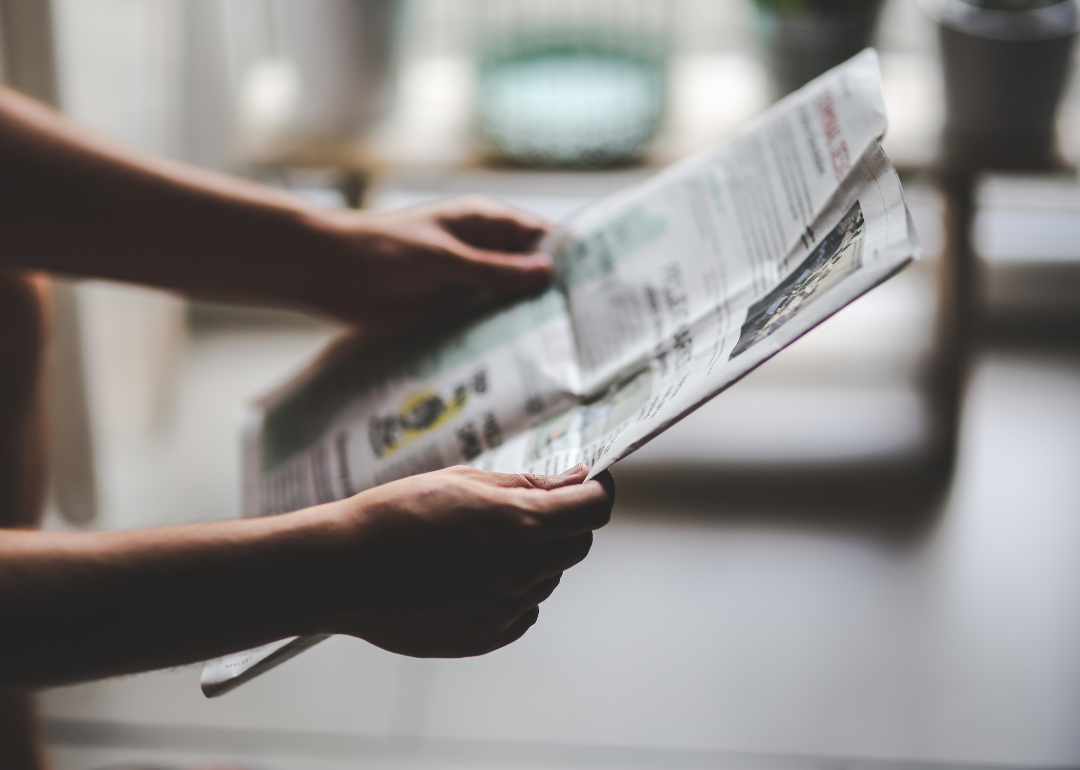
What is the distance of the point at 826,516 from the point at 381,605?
26.8 inches

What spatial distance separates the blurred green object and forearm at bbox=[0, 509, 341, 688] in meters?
0.63

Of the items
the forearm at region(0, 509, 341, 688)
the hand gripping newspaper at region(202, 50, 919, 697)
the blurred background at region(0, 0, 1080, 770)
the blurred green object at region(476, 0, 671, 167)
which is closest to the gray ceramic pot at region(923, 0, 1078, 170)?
the blurred background at region(0, 0, 1080, 770)

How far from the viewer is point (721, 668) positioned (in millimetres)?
831

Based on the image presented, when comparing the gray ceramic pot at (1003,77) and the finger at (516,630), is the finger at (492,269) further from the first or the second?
the gray ceramic pot at (1003,77)

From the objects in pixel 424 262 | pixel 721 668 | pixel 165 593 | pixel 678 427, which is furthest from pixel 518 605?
pixel 678 427

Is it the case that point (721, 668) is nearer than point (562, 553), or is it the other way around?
point (562, 553)

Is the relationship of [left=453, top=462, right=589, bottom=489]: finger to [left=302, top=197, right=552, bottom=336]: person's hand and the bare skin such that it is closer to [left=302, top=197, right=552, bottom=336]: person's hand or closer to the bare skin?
the bare skin

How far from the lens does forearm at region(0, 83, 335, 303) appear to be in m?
0.54

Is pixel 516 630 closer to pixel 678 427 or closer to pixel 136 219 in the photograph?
Result: pixel 136 219

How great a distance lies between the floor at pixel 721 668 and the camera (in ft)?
2.53

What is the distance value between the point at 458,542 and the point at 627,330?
0.56 ft

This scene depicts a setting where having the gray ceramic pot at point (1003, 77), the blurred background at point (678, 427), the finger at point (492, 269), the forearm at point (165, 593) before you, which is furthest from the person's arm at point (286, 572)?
the gray ceramic pot at point (1003, 77)

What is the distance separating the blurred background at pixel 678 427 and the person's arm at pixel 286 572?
1.33 feet

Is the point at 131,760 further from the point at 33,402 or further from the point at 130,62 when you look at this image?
the point at 130,62
